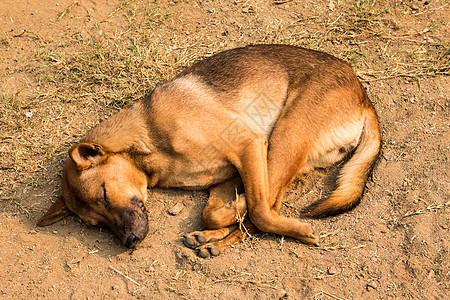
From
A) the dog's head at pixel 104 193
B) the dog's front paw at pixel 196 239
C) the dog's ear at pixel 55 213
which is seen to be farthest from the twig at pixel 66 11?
the dog's front paw at pixel 196 239

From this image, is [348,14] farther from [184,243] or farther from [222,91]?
[184,243]

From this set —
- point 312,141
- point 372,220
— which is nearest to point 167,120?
point 312,141

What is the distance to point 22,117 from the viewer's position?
611 centimetres

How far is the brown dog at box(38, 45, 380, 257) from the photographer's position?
179 inches

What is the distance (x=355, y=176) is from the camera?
4809mm

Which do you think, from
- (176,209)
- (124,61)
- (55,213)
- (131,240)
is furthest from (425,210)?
(124,61)

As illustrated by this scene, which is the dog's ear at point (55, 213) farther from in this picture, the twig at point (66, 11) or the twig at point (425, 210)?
the twig at point (66, 11)

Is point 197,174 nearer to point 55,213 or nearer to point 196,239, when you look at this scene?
point 196,239

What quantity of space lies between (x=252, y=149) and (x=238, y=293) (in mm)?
1511

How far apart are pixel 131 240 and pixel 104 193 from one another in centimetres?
58

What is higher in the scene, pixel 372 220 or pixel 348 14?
pixel 348 14

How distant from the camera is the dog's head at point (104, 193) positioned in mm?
4477

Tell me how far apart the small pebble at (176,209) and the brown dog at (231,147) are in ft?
0.80

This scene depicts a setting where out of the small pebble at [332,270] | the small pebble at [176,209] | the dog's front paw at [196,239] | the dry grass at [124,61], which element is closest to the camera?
the small pebble at [332,270]
